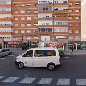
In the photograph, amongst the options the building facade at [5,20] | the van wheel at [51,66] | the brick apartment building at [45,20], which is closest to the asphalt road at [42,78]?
the van wheel at [51,66]

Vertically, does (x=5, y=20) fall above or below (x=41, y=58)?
above

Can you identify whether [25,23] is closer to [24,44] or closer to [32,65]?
[24,44]

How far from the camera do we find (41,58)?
2131 centimetres

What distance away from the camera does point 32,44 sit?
82625mm

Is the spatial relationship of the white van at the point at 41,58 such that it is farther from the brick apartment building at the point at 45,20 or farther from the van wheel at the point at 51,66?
the brick apartment building at the point at 45,20

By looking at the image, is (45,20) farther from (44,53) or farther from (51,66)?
(51,66)

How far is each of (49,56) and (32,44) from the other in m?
61.3

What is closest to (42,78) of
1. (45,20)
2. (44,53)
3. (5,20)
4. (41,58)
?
(41,58)

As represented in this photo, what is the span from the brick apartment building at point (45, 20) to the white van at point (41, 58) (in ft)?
159

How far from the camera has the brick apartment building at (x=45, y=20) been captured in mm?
78438

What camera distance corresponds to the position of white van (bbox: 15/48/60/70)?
2116 cm

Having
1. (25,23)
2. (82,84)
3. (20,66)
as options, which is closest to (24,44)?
(25,23)

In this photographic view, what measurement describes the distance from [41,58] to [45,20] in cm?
5832

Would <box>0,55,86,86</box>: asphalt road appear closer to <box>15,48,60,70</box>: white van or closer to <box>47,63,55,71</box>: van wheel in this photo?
<box>47,63,55,71</box>: van wheel
